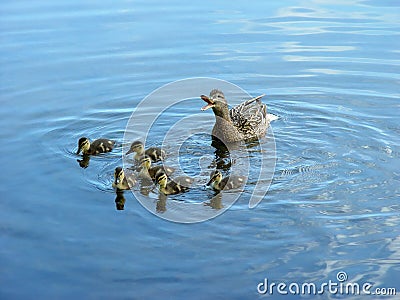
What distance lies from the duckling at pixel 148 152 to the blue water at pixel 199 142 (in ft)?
0.84

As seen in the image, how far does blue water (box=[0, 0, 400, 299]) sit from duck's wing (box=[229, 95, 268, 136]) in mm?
182

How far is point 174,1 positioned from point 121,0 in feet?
3.08

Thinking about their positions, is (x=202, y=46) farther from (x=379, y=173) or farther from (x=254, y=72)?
(x=379, y=173)

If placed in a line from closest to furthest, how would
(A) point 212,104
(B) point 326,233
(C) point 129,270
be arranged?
(C) point 129,270
(B) point 326,233
(A) point 212,104

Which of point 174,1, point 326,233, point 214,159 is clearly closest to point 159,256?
point 326,233

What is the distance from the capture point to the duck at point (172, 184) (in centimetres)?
659

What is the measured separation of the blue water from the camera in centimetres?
532

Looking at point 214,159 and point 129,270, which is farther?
point 214,159

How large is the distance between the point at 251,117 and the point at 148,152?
1.45 m

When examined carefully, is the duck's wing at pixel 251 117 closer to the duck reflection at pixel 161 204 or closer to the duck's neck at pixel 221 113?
the duck's neck at pixel 221 113

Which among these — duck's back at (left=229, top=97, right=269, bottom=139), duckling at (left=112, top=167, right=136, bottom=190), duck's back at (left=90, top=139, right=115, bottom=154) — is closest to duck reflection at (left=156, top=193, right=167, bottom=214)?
duckling at (left=112, top=167, right=136, bottom=190)

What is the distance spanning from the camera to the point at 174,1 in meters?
13.2

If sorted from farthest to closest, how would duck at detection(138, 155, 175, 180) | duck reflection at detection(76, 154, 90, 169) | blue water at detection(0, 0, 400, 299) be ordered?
duck reflection at detection(76, 154, 90, 169)
duck at detection(138, 155, 175, 180)
blue water at detection(0, 0, 400, 299)

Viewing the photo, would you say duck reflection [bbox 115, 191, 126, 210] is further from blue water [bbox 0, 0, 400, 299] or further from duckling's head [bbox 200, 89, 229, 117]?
duckling's head [bbox 200, 89, 229, 117]
